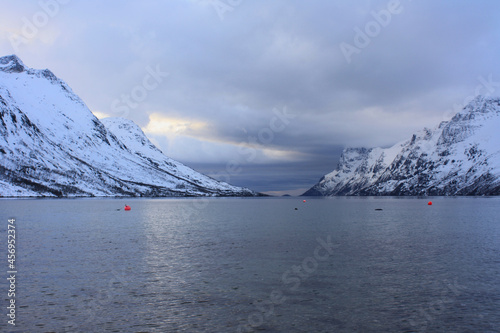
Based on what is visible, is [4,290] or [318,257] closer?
[4,290]

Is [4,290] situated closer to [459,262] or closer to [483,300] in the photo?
[483,300]

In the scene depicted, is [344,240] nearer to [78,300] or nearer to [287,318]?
[287,318]

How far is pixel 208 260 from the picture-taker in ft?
166

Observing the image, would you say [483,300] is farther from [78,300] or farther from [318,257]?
[78,300]

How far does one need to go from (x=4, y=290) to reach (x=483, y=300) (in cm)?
4190

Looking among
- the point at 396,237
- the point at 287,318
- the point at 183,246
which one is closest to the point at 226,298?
the point at 287,318

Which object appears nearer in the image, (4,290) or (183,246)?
(4,290)

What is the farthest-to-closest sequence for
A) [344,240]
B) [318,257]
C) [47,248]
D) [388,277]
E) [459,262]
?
[344,240] → [47,248] → [318,257] → [459,262] → [388,277]

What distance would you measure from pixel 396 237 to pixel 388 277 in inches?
1464

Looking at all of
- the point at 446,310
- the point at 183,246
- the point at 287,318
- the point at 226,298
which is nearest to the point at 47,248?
the point at 183,246

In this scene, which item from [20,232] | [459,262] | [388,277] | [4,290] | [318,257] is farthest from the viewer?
[20,232]

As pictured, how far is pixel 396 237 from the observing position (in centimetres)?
7469

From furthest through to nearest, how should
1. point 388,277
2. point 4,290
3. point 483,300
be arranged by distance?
point 388,277
point 4,290
point 483,300

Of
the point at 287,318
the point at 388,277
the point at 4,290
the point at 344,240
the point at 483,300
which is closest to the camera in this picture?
the point at 287,318
